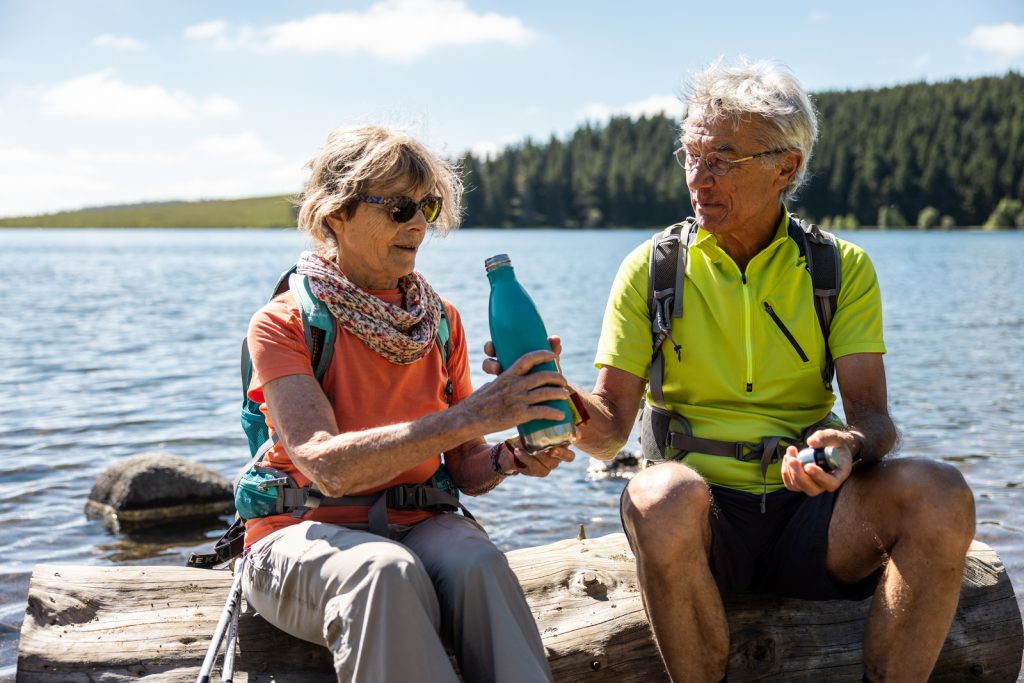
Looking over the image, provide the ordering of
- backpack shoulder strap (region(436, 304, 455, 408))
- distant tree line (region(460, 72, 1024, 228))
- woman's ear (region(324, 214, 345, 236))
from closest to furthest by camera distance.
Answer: woman's ear (region(324, 214, 345, 236)), backpack shoulder strap (region(436, 304, 455, 408)), distant tree line (region(460, 72, 1024, 228))

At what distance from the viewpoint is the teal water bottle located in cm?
334

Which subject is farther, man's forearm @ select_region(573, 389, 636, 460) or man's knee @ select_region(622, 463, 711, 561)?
man's forearm @ select_region(573, 389, 636, 460)

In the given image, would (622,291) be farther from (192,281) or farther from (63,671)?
→ (192,281)

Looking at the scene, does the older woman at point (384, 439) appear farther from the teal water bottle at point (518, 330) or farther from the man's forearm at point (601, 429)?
the man's forearm at point (601, 429)

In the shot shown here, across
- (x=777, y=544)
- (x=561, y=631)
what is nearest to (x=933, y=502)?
(x=777, y=544)

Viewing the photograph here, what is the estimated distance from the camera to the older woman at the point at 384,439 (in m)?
3.09

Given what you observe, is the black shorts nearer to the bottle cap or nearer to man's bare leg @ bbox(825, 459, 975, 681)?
man's bare leg @ bbox(825, 459, 975, 681)

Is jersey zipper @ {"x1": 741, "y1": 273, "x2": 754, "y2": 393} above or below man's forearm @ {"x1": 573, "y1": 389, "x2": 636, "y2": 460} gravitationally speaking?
above

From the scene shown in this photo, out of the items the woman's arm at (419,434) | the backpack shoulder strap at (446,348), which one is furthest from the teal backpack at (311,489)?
the backpack shoulder strap at (446,348)

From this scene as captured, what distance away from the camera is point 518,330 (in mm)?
3395

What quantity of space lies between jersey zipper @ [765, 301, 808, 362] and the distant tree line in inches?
4477

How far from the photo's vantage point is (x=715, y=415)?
13.6ft

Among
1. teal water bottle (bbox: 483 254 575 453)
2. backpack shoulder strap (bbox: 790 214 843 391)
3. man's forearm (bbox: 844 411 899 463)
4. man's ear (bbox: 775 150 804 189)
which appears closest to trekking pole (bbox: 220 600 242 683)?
teal water bottle (bbox: 483 254 575 453)

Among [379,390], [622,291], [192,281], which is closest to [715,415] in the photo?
[622,291]
